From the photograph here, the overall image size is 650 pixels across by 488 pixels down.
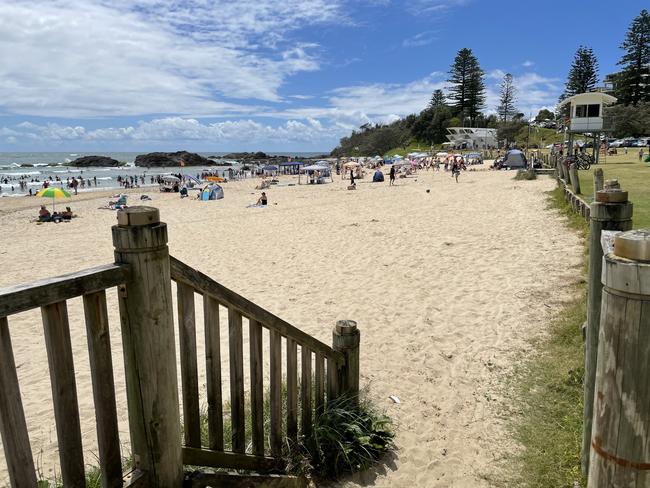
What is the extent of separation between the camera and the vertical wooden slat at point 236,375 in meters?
2.74

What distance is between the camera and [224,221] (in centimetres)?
1933

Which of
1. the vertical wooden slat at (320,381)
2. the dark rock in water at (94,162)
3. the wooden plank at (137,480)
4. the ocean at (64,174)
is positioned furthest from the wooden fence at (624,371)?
the dark rock in water at (94,162)

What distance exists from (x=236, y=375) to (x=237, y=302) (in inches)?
17.9

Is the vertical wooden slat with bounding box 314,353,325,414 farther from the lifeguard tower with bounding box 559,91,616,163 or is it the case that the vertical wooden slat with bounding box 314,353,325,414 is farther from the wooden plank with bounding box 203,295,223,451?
the lifeguard tower with bounding box 559,91,616,163

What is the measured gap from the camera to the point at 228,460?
275cm

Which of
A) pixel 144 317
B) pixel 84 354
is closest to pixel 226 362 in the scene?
pixel 84 354

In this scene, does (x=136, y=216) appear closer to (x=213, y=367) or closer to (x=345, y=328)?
(x=213, y=367)

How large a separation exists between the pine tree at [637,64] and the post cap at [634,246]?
7655 cm

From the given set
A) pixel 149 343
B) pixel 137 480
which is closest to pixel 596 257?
pixel 149 343

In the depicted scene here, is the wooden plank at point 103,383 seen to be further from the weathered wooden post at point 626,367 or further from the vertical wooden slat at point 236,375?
the weathered wooden post at point 626,367

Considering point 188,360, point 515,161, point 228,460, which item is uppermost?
point 515,161

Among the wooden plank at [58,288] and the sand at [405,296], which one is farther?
the sand at [405,296]

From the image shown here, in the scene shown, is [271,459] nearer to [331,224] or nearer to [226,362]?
[226,362]

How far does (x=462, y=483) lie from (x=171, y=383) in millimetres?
2487
